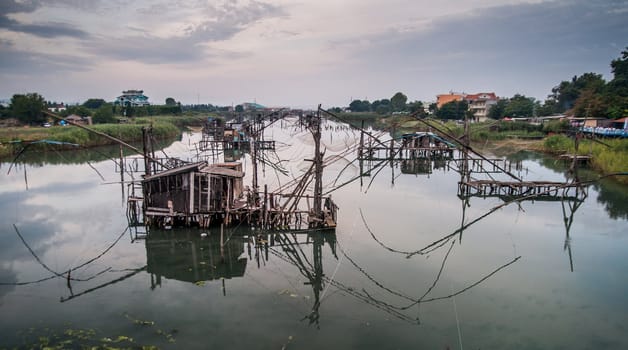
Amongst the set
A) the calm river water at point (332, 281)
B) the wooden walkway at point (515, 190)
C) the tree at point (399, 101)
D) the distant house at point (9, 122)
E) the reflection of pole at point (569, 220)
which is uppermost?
the tree at point (399, 101)

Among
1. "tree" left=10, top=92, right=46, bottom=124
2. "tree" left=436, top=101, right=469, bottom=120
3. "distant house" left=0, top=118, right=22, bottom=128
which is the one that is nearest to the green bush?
"tree" left=436, top=101, right=469, bottom=120

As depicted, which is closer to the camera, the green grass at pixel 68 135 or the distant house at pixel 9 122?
the green grass at pixel 68 135

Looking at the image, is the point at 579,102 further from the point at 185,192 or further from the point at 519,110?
the point at 185,192

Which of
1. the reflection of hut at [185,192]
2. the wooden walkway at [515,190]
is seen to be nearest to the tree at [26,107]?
the reflection of hut at [185,192]

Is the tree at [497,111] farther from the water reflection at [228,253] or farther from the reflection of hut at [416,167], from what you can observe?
the water reflection at [228,253]

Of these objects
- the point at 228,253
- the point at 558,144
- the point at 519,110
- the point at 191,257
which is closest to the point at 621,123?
the point at 558,144
